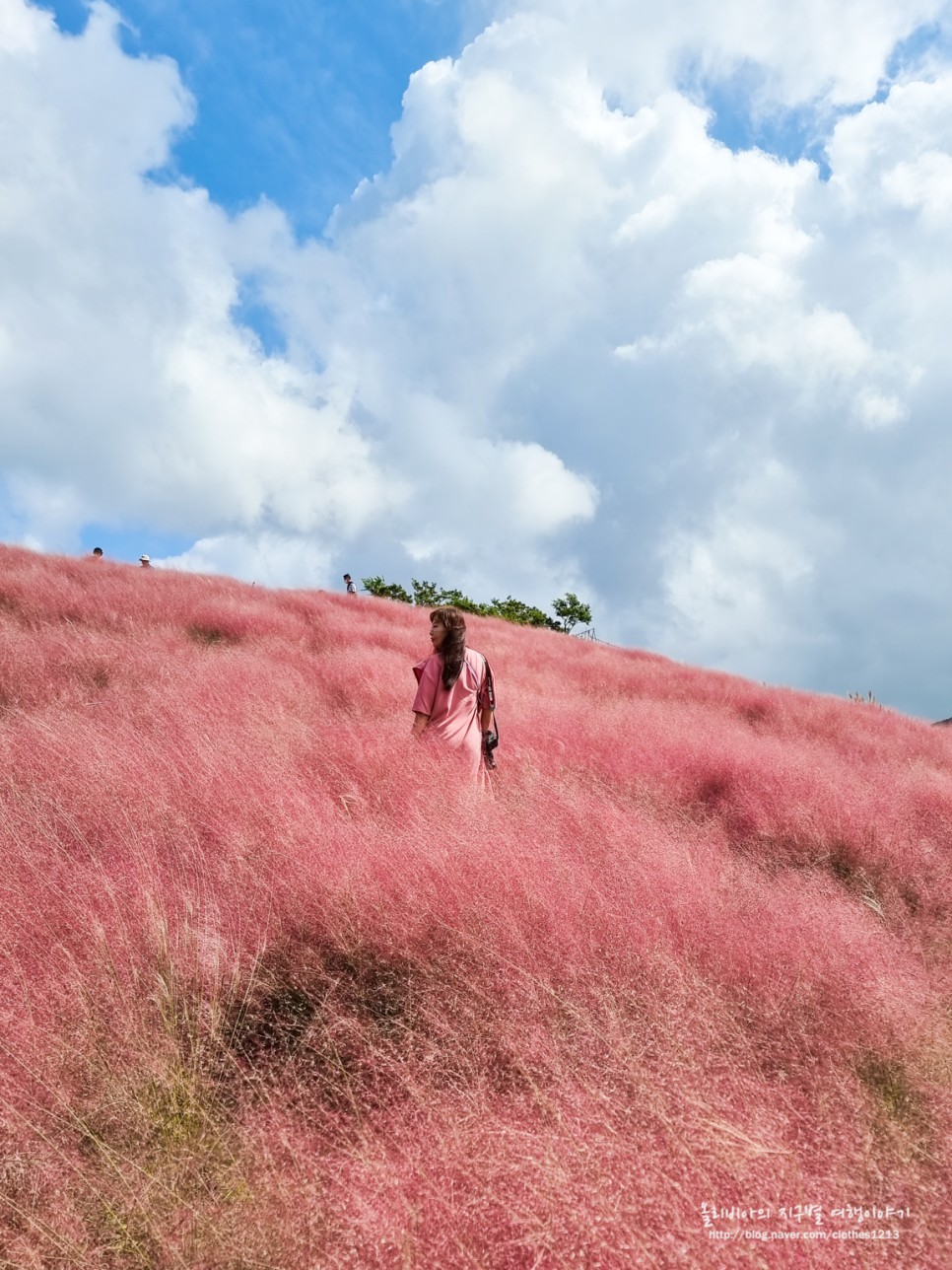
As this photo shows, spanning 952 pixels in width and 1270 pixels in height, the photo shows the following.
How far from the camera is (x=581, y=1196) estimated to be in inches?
60.6

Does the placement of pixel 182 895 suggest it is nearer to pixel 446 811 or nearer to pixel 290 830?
pixel 290 830

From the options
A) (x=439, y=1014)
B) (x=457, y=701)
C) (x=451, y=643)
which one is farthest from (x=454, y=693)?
(x=439, y=1014)

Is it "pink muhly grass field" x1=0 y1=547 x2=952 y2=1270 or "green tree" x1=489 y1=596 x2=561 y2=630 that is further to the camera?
"green tree" x1=489 y1=596 x2=561 y2=630

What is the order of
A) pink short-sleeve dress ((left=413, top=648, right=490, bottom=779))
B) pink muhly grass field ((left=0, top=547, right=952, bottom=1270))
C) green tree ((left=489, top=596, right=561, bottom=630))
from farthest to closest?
green tree ((left=489, top=596, right=561, bottom=630))
pink short-sleeve dress ((left=413, top=648, right=490, bottom=779))
pink muhly grass field ((left=0, top=547, right=952, bottom=1270))

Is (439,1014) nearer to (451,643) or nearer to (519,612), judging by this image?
(451,643)

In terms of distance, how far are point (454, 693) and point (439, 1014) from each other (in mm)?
2705

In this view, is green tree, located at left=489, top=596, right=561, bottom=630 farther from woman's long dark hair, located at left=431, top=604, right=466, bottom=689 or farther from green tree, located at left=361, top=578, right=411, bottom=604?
woman's long dark hair, located at left=431, top=604, right=466, bottom=689

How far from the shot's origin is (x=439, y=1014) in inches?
85.7

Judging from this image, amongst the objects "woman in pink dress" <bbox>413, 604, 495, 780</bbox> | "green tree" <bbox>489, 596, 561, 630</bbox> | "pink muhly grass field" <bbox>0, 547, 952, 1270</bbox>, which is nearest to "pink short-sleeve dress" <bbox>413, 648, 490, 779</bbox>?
"woman in pink dress" <bbox>413, 604, 495, 780</bbox>

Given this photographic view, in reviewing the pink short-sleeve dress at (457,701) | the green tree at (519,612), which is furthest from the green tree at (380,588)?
the pink short-sleeve dress at (457,701)

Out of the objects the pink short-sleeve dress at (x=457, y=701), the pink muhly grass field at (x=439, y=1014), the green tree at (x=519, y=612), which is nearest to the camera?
the pink muhly grass field at (x=439, y=1014)

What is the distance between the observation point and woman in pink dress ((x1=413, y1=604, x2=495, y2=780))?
4660 millimetres

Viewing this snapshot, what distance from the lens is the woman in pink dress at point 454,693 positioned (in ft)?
15.3

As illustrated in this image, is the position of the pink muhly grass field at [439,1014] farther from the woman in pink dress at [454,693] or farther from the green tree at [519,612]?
the green tree at [519,612]
